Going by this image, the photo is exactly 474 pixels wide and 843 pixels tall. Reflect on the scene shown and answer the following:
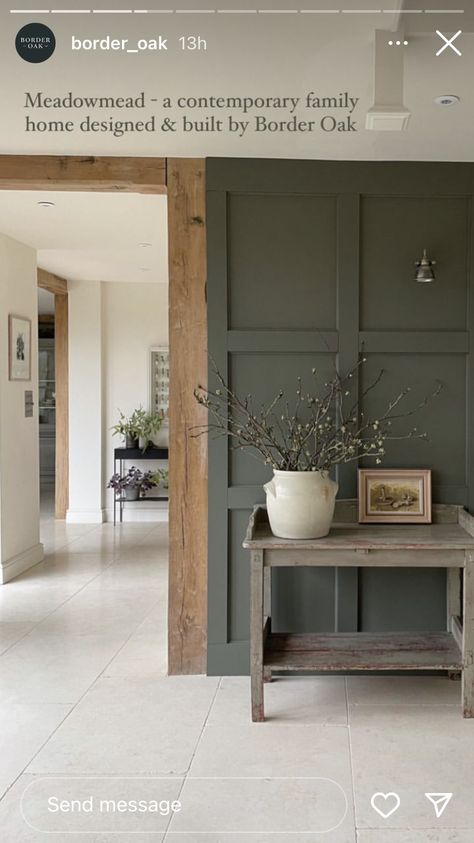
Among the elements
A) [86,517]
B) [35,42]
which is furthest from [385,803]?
[86,517]

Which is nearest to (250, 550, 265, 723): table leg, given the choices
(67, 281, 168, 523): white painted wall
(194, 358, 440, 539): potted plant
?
(194, 358, 440, 539): potted plant

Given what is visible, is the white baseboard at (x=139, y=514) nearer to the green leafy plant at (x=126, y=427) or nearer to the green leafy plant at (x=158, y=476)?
the green leafy plant at (x=158, y=476)

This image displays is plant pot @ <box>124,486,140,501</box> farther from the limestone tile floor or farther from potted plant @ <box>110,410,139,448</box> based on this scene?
the limestone tile floor

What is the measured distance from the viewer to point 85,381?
7.48 meters

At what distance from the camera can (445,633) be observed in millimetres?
3260

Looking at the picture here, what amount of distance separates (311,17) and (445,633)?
2.58 meters

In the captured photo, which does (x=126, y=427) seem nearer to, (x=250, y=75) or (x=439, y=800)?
(x=250, y=75)

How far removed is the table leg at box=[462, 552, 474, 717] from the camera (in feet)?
9.37

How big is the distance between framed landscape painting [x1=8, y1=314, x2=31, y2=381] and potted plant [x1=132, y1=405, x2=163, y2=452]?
2.06 m

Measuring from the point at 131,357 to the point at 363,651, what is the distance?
5194 mm

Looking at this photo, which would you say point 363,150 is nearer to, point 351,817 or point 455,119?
point 455,119

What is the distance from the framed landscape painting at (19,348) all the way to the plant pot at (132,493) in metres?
2.22

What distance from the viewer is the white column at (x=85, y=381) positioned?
24.5ft

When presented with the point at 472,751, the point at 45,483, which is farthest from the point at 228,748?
the point at 45,483
